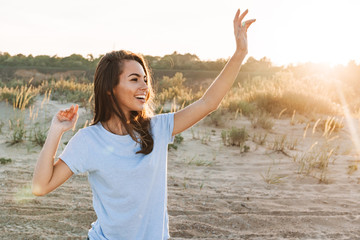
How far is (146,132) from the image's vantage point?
2.17 m

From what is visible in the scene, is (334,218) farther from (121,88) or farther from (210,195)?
(121,88)

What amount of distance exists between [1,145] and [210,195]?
14.5 feet

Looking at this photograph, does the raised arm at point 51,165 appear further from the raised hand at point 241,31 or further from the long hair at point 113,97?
the raised hand at point 241,31

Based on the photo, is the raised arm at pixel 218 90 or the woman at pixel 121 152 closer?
the woman at pixel 121 152

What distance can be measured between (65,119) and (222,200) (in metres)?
2.97

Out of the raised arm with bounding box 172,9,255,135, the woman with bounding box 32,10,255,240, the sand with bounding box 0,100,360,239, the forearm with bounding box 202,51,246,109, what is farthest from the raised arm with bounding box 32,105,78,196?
the sand with bounding box 0,100,360,239

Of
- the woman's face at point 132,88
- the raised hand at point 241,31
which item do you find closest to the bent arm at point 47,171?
the woman's face at point 132,88

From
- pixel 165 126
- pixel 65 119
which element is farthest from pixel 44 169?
pixel 165 126

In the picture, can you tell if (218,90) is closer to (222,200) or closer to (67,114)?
(67,114)

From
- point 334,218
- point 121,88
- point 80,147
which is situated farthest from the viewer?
point 334,218

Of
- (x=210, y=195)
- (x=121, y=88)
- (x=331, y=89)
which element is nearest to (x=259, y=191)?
(x=210, y=195)

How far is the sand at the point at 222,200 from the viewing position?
3637 millimetres

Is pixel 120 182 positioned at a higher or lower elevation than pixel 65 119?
lower

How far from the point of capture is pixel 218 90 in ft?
7.61
